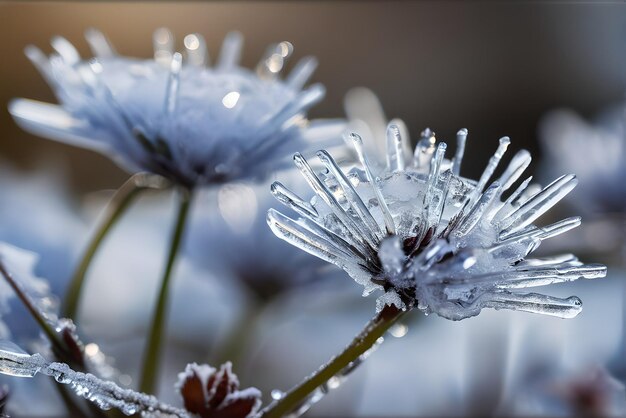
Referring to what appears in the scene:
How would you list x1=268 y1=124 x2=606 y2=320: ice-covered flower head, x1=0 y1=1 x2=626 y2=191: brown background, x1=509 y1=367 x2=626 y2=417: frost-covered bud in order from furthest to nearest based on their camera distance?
x1=0 y1=1 x2=626 y2=191: brown background < x1=509 y1=367 x2=626 y2=417: frost-covered bud < x1=268 y1=124 x2=606 y2=320: ice-covered flower head

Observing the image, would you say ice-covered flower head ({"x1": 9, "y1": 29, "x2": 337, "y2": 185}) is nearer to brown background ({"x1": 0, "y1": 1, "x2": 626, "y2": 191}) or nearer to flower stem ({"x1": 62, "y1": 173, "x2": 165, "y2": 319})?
flower stem ({"x1": 62, "y1": 173, "x2": 165, "y2": 319})

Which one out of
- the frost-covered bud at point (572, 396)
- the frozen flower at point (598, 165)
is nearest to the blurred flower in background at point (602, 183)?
the frozen flower at point (598, 165)

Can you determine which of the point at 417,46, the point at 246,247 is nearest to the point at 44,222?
the point at 246,247

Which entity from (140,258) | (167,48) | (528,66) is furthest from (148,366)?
(528,66)

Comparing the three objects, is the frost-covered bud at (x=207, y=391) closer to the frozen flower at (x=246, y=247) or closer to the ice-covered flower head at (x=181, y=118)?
the ice-covered flower head at (x=181, y=118)

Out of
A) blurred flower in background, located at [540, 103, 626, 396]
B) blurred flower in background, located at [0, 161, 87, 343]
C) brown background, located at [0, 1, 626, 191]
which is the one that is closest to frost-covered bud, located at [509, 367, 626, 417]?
blurred flower in background, located at [540, 103, 626, 396]

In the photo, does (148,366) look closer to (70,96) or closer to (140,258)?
(70,96)
